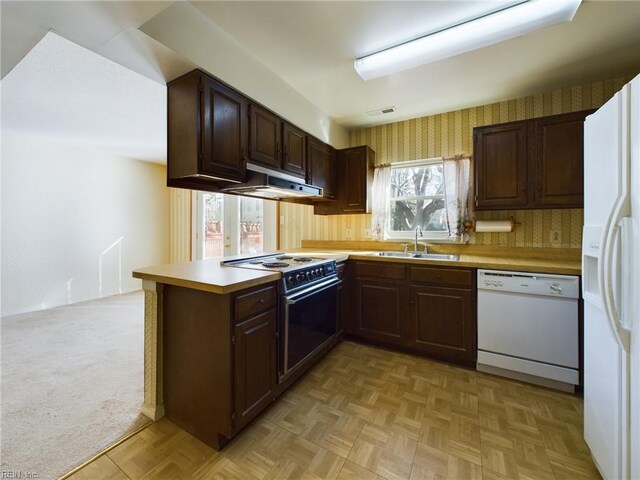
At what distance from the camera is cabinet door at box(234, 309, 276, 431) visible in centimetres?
142

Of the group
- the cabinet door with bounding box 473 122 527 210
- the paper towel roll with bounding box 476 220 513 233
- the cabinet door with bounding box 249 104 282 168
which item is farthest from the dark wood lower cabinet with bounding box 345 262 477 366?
the cabinet door with bounding box 249 104 282 168

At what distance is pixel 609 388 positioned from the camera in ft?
3.71

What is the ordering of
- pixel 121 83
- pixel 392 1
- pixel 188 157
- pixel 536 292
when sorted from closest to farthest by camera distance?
pixel 392 1 → pixel 188 157 → pixel 536 292 → pixel 121 83

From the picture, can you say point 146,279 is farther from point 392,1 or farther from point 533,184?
point 533,184

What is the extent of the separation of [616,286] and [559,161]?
5.38ft

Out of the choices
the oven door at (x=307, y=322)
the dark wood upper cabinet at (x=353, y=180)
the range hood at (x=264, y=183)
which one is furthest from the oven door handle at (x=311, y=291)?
the dark wood upper cabinet at (x=353, y=180)

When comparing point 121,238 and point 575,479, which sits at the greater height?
point 121,238

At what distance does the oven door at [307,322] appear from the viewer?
177 centimetres

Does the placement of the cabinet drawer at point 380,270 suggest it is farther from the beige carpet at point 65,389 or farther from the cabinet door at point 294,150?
the beige carpet at point 65,389

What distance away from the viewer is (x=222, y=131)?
5.98ft

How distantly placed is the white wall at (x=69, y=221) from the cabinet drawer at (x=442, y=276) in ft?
16.4

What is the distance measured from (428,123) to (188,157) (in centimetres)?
266

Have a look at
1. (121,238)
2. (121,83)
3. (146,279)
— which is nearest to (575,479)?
(146,279)

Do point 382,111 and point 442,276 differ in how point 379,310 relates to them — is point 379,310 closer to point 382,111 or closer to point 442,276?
point 442,276
